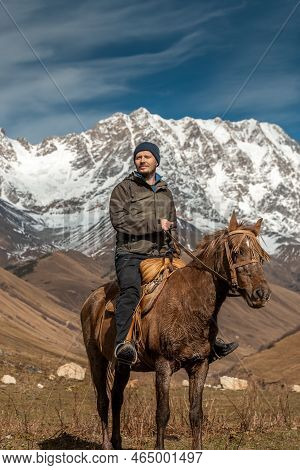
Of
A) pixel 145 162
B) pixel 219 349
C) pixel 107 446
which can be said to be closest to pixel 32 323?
pixel 107 446

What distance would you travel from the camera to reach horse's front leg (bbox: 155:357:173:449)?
1039cm

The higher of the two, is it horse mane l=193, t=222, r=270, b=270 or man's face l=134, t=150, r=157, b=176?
man's face l=134, t=150, r=157, b=176

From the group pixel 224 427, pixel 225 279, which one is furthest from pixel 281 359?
pixel 225 279

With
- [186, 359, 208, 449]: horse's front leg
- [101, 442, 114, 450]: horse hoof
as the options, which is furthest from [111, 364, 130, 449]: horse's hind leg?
[186, 359, 208, 449]: horse's front leg

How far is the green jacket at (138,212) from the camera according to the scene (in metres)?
11.7

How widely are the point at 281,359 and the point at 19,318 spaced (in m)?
87.3

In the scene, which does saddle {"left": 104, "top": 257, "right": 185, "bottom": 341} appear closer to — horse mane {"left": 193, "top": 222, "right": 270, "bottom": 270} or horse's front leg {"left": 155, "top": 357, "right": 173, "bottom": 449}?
horse mane {"left": 193, "top": 222, "right": 270, "bottom": 270}

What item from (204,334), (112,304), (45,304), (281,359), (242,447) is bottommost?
(242,447)

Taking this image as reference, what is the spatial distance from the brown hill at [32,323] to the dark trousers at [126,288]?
63982 mm

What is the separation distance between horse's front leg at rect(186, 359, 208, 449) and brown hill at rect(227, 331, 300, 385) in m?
27.8

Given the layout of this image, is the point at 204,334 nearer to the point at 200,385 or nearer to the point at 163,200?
the point at 200,385

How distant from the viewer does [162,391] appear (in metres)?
10.4

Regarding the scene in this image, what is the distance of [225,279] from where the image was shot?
10.2m

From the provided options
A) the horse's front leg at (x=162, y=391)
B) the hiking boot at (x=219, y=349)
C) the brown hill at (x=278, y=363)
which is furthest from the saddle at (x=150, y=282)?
the brown hill at (x=278, y=363)
